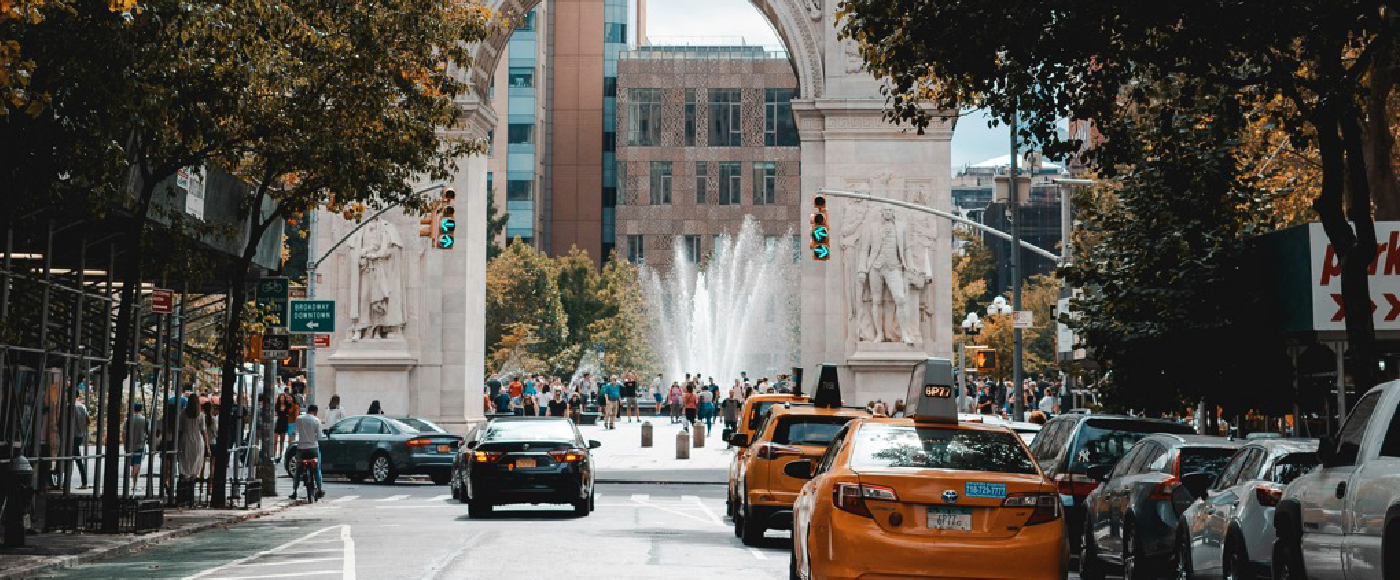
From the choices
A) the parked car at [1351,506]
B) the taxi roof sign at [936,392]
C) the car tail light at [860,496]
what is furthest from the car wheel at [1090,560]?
the parked car at [1351,506]

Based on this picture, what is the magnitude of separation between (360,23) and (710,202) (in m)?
96.5

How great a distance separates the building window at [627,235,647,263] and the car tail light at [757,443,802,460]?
100 m

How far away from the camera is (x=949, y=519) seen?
12.0 meters

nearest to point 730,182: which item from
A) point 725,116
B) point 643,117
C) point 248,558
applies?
point 725,116

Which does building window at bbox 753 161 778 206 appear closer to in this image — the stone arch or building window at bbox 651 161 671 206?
building window at bbox 651 161 671 206

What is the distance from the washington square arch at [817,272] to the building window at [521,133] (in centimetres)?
7621

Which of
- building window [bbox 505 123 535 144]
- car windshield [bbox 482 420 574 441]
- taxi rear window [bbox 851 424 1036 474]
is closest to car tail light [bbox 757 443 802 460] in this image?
car windshield [bbox 482 420 574 441]

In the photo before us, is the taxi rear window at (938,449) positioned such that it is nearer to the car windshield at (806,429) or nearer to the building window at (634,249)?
the car windshield at (806,429)

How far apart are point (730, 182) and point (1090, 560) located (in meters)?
104

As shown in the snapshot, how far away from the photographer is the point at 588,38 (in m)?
123

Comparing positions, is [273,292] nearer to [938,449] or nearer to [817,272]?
[817,272]

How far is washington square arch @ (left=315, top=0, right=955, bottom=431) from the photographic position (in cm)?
4100

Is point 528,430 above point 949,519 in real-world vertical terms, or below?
above

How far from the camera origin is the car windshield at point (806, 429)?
20266mm
